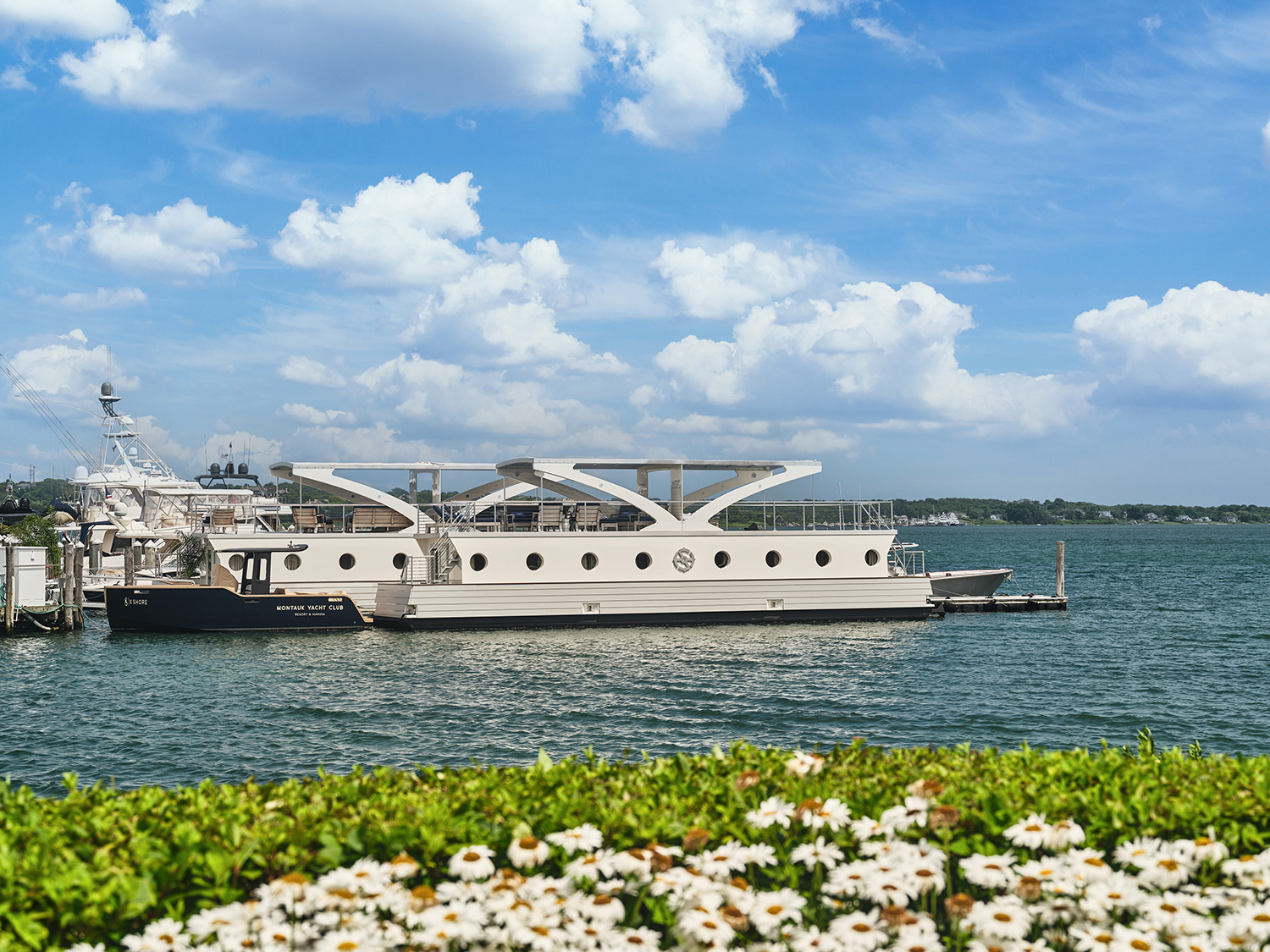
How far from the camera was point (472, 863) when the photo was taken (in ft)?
17.6

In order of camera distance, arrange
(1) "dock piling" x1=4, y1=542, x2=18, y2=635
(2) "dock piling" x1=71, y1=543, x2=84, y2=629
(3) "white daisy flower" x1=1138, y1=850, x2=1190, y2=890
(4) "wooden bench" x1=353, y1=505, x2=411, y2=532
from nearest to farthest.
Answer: (3) "white daisy flower" x1=1138, y1=850, x2=1190, y2=890 → (1) "dock piling" x1=4, y1=542, x2=18, y2=635 → (2) "dock piling" x1=71, y1=543, x2=84, y2=629 → (4) "wooden bench" x1=353, y1=505, x2=411, y2=532

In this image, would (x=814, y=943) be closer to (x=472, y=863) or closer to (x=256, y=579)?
(x=472, y=863)

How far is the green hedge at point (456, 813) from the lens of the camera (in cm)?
518

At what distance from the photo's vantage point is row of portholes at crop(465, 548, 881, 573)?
34.4 meters

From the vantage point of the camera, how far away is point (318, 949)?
4918 millimetres

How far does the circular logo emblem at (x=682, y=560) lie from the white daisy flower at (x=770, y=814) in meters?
29.6

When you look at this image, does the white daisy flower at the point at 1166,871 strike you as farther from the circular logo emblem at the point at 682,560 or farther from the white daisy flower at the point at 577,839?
the circular logo emblem at the point at 682,560

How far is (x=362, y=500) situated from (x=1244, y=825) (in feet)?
133

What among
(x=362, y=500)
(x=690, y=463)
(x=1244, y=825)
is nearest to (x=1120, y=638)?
(x=690, y=463)

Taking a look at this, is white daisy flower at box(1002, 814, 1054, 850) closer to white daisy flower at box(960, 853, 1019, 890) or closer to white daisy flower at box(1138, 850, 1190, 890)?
white daisy flower at box(960, 853, 1019, 890)

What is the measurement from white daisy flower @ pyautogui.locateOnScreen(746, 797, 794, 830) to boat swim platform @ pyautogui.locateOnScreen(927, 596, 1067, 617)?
36.9 m

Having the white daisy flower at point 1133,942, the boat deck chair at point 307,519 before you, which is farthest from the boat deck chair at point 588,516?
the white daisy flower at point 1133,942

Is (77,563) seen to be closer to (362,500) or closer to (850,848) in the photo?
(362,500)

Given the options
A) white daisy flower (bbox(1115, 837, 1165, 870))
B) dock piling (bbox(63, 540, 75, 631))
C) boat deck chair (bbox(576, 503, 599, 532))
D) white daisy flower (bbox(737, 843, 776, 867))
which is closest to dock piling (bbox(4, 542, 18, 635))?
dock piling (bbox(63, 540, 75, 631))
